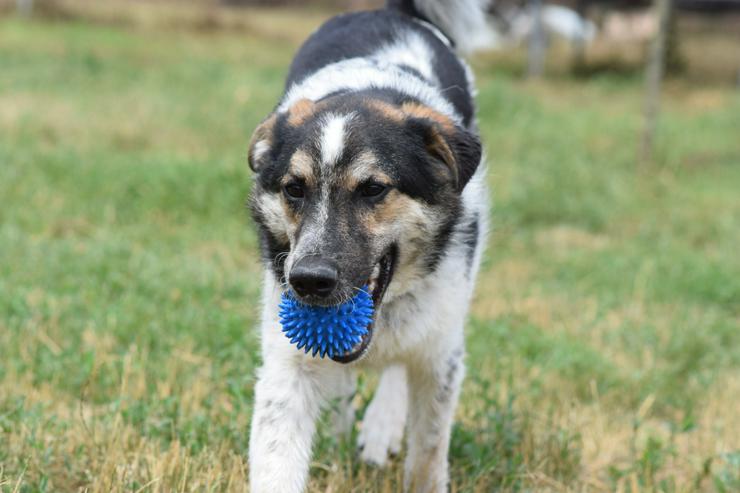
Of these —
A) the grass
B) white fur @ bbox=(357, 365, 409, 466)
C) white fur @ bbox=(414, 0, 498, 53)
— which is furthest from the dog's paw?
white fur @ bbox=(414, 0, 498, 53)

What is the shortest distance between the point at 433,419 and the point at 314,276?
44.6 inches

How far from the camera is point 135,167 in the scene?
922cm

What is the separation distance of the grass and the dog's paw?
202 millimetres

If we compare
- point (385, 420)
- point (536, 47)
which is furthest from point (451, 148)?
point (536, 47)

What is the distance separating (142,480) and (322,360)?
79 centimetres

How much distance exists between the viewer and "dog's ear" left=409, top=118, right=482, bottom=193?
3.73 metres

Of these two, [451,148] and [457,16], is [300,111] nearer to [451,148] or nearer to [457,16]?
[451,148]

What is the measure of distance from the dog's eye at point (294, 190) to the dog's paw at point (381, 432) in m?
1.36

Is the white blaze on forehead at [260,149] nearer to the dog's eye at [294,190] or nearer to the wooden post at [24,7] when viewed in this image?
the dog's eye at [294,190]

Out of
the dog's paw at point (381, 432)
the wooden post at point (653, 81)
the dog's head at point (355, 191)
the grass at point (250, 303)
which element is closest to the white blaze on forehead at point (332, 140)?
the dog's head at point (355, 191)

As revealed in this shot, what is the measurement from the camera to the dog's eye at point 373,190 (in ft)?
11.5

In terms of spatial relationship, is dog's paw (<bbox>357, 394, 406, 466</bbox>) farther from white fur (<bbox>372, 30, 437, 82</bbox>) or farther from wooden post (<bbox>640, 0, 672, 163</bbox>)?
wooden post (<bbox>640, 0, 672, 163</bbox>)

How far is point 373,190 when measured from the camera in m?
3.54

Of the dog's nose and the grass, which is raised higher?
the dog's nose
